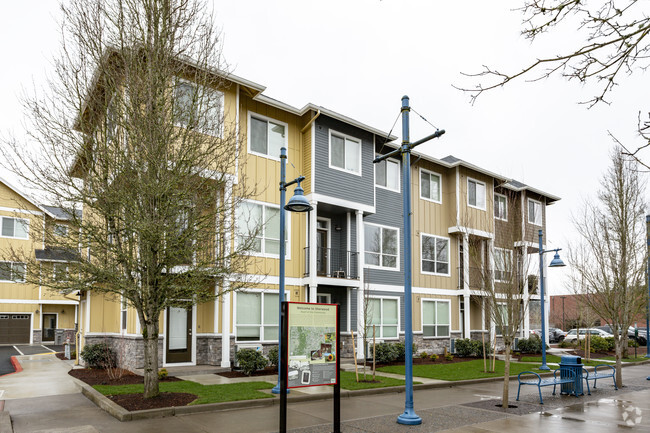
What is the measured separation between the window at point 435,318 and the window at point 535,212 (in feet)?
30.8

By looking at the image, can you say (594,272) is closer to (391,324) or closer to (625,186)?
(625,186)

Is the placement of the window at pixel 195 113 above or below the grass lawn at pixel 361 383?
above

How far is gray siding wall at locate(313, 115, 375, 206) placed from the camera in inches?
806

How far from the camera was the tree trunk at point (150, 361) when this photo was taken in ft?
36.5

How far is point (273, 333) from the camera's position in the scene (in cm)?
1880

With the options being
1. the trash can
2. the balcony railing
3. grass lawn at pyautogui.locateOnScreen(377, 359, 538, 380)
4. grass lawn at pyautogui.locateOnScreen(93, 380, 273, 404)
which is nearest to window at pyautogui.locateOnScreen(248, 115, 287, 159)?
the balcony railing

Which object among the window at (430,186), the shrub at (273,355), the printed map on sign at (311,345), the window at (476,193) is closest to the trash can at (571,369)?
the printed map on sign at (311,345)

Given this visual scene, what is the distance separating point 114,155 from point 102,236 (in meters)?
1.86

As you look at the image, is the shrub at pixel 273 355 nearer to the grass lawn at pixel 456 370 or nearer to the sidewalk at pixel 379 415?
the grass lawn at pixel 456 370

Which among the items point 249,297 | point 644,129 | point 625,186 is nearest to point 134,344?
point 249,297

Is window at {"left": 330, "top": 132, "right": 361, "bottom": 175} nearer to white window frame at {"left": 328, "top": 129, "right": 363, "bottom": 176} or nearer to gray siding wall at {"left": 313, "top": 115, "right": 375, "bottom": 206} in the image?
white window frame at {"left": 328, "top": 129, "right": 363, "bottom": 176}

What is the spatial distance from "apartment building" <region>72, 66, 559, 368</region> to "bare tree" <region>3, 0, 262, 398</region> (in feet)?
8.83

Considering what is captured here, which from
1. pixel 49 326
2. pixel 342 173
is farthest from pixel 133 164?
pixel 49 326

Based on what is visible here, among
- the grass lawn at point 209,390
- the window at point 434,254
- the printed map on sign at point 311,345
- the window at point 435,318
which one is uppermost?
the window at point 434,254
